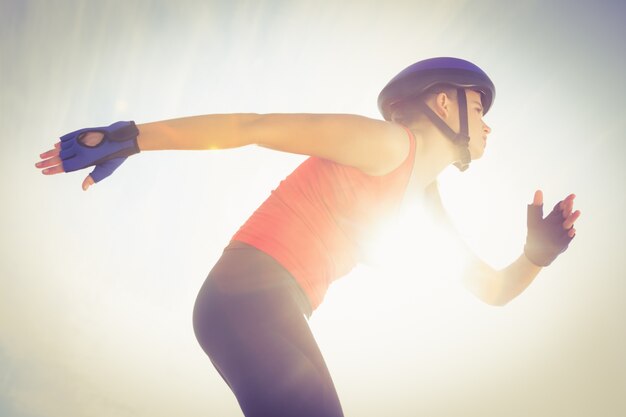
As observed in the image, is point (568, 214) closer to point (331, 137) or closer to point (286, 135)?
point (331, 137)

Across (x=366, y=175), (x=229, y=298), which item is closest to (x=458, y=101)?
(x=366, y=175)

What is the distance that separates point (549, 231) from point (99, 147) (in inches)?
105

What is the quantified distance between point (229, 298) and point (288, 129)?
0.68 metres

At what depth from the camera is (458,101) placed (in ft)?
7.71

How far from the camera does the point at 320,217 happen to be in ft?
5.32

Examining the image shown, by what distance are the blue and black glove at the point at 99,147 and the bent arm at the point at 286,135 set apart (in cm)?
5

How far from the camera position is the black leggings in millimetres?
1203

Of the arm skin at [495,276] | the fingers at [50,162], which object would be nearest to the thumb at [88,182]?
the fingers at [50,162]

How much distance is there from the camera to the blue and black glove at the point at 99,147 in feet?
4.78

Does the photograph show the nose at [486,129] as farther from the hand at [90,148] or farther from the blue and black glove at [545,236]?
the hand at [90,148]

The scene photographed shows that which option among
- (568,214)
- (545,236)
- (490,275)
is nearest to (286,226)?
(490,275)

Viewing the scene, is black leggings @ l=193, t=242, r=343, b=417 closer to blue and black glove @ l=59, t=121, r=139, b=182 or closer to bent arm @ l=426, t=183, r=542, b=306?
blue and black glove @ l=59, t=121, r=139, b=182

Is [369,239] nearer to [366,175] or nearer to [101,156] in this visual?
[366,175]

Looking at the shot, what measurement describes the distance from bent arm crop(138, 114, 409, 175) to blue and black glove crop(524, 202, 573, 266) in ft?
5.24
